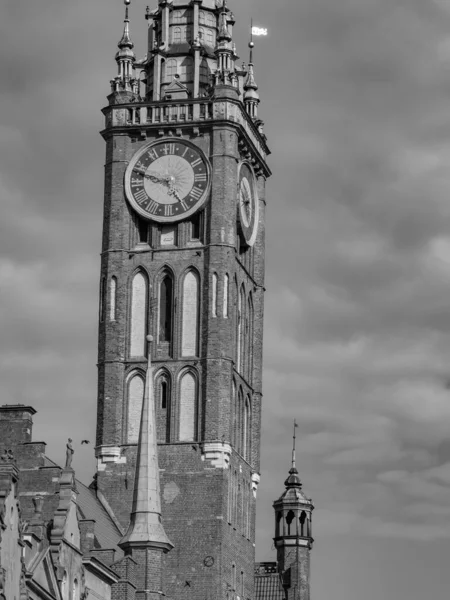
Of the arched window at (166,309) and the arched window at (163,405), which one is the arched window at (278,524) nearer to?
the arched window at (163,405)

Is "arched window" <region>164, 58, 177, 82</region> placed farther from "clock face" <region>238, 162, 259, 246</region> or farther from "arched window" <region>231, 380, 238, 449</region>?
"arched window" <region>231, 380, 238, 449</region>

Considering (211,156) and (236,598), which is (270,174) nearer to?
(211,156)

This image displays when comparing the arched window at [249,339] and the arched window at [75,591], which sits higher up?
the arched window at [249,339]

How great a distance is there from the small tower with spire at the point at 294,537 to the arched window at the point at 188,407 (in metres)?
16.2

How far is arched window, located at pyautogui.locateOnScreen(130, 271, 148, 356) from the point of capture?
8062 cm

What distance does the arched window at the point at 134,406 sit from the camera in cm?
7956

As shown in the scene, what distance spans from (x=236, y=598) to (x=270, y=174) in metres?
18.5

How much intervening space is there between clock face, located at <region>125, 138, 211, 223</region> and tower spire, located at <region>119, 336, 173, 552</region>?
898 cm

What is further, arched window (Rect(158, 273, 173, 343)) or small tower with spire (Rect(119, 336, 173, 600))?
arched window (Rect(158, 273, 173, 343))

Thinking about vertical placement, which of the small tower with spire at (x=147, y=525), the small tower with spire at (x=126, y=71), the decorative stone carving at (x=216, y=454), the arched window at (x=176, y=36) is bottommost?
the small tower with spire at (x=147, y=525)

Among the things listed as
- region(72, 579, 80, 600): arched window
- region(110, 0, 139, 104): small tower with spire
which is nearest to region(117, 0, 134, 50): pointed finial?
region(110, 0, 139, 104): small tower with spire

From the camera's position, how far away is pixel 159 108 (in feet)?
271

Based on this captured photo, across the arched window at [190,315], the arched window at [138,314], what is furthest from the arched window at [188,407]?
the arched window at [138,314]

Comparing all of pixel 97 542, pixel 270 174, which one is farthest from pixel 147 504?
pixel 270 174
